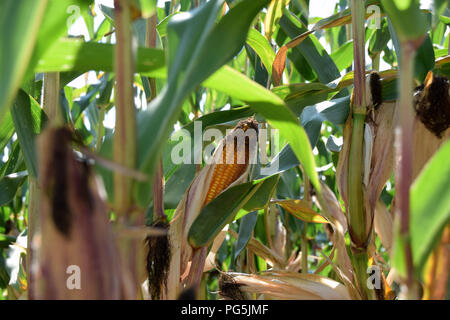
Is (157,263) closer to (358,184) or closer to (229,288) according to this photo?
(229,288)

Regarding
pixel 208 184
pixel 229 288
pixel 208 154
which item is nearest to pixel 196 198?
pixel 208 184

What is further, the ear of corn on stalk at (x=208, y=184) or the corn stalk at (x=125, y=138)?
the ear of corn on stalk at (x=208, y=184)

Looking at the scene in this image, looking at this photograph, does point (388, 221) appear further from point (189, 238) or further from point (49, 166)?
point (49, 166)

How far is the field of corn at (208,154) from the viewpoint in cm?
36

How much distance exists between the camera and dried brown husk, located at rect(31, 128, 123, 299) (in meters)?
0.33

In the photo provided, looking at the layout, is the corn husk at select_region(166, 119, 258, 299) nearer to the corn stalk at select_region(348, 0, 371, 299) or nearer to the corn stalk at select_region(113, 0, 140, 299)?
the corn stalk at select_region(348, 0, 371, 299)

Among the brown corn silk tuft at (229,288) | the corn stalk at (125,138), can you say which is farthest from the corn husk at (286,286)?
the corn stalk at (125,138)

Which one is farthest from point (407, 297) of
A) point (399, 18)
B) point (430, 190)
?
point (399, 18)

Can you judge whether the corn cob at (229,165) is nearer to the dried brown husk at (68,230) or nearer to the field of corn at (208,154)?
the field of corn at (208,154)

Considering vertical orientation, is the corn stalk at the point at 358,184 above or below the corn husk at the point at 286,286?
above

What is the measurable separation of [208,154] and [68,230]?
A: 29.1 inches
